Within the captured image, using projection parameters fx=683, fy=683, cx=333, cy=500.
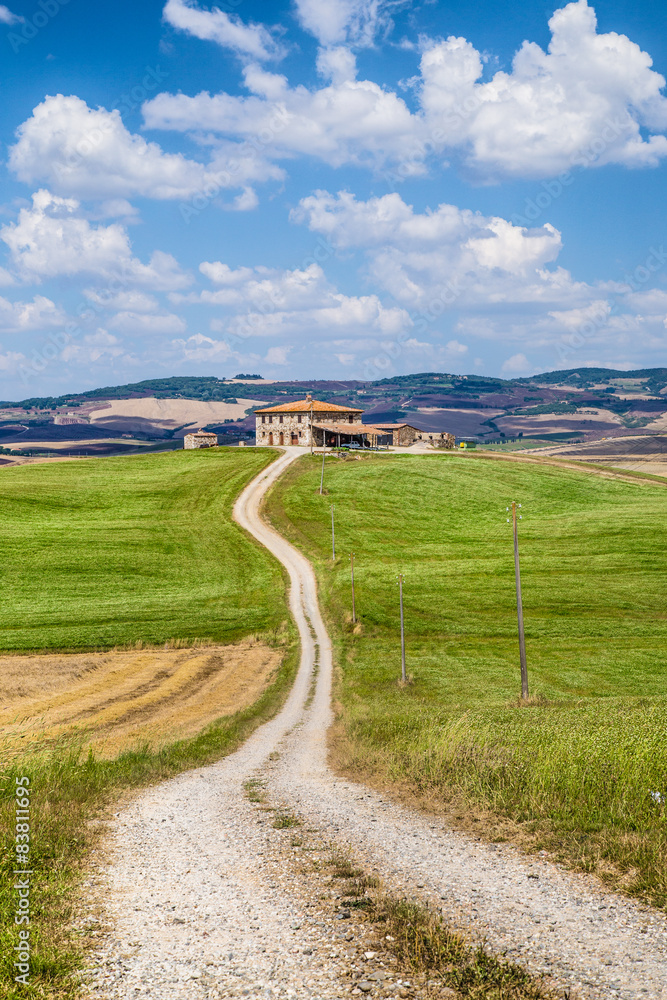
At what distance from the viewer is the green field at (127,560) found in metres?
56.7

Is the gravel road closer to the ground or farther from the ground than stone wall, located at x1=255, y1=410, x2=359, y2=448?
closer to the ground

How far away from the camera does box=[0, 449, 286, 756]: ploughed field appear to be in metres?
37.4

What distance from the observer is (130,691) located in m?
41.4

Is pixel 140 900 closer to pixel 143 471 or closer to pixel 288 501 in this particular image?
pixel 288 501

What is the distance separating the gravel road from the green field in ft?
132

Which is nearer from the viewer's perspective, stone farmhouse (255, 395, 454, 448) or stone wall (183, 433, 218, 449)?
stone farmhouse (255, 395, 454, 448)

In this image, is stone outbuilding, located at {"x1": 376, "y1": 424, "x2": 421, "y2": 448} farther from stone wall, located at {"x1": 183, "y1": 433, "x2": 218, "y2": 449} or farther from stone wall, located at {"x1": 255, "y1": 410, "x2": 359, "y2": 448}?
stone wall, located at {"x1": 183, "y1": 433, "x2": 218, "y2": 449}

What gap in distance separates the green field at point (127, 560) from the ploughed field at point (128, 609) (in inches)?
7.1

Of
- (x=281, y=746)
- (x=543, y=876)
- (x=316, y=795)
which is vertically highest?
(x=543, y=876)

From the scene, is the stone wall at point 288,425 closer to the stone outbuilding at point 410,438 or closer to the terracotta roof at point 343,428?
the terracotta roof at point 343,428

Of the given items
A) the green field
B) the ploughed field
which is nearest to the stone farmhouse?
the green field

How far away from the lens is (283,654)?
5175 centimetres

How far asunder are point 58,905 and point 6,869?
5.36 ft

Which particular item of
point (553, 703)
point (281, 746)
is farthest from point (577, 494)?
point (281, 746)
